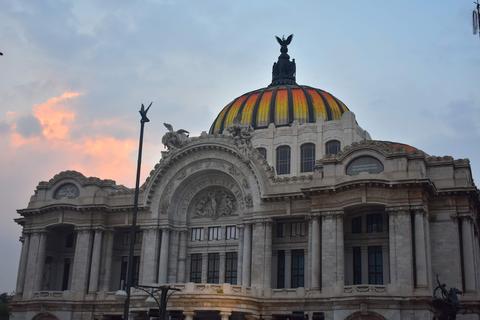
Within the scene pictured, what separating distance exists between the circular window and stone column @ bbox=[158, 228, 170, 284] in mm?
17947

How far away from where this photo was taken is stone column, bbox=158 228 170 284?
57344 mm

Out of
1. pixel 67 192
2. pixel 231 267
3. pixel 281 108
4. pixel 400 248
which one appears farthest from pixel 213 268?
pixel 281 108

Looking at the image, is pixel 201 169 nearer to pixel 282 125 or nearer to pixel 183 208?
pixel 183 208

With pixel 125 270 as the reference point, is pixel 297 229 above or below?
above

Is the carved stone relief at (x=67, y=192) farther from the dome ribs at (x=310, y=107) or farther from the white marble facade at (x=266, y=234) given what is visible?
the dome ribs at (x=310, y=107)

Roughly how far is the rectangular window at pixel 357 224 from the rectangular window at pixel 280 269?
657cm

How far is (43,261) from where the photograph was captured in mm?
61219

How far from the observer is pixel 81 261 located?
195ft

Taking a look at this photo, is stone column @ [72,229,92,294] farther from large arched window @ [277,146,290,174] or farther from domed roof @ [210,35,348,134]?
large arched window @ [277,146,290,174]

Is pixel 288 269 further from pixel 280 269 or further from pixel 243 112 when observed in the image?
pixel 243 112

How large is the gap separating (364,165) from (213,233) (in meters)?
16.1

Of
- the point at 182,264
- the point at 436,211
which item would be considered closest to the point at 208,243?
A: the point at 182,264

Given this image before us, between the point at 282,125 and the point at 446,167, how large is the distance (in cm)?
1977

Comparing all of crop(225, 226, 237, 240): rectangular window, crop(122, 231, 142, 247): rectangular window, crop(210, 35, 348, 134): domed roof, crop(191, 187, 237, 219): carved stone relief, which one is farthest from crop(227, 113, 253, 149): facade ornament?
crop(122, 231, 142, 247): rectangular window
